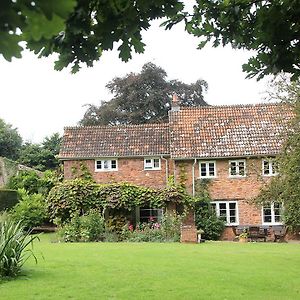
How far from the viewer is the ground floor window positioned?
31906mm

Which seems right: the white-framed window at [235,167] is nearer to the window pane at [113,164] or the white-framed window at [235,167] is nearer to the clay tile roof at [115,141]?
the clay tile roof at [115,141]

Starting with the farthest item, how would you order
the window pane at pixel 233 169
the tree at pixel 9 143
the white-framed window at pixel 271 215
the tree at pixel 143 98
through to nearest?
the tree at pixel 9 143, the tree at pixel 143 98, the window pane at pixel 233 169, the white-framed window at pixel 271 215

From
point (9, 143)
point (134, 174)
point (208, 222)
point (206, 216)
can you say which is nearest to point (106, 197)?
point (134, 174)

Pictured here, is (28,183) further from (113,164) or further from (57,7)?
(57,7)

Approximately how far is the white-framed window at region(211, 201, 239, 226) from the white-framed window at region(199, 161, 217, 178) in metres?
1.74

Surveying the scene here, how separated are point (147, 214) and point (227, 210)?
512cm

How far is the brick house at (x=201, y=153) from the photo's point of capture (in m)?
30.6

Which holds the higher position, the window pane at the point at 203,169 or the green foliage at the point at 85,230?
the window pane at the point at 203,169

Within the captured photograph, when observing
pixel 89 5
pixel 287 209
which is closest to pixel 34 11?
pixel 89 5

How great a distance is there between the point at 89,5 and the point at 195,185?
27.8 metres

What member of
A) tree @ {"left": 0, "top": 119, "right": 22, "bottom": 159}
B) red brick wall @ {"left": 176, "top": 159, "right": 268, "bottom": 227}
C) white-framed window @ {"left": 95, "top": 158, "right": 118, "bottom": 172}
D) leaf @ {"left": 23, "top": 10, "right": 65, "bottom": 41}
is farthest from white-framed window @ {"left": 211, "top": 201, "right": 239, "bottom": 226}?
tree @ {"left": 0, "top": 119, "right": 22, "bottom": 159}

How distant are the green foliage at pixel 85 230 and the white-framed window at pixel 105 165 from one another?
6521 millimetres

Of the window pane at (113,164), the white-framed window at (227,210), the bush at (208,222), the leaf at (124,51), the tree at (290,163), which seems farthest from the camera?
the window pane at (113,164)

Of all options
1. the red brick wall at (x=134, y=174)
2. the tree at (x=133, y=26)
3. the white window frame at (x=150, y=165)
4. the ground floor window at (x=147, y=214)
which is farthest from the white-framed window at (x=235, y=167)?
the tree at (x=133, y=26)
